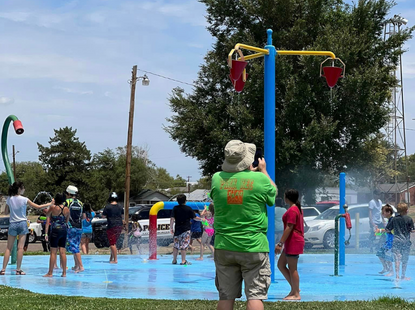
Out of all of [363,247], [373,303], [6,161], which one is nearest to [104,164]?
[363,247]

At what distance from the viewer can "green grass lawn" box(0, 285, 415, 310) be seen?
23.5 feet

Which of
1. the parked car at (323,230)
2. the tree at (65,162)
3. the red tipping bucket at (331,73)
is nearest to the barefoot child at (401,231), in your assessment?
the red tipping bucket at (331,73)

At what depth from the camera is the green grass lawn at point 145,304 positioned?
23.5 feet

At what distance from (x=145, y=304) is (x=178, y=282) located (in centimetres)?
337

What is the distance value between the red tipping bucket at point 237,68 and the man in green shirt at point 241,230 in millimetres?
5243

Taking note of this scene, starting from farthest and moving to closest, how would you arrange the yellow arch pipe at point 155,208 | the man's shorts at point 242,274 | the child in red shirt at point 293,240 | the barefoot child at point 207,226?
the yellow arch pipe at point 155,208, the barefoot child at point 207,226, the child in red shirt at point 293,240, the man's shorts at point 242,274

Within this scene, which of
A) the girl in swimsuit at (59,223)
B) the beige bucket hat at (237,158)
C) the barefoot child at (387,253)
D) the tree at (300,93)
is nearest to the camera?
the beige bucket hat at (237,158)

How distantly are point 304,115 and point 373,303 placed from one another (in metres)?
20.6

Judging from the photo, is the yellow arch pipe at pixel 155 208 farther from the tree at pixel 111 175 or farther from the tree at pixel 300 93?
the tree at pixel 111 175

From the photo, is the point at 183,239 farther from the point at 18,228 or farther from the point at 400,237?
the point at 400,237

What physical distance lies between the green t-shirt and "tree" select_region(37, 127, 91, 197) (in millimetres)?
60139

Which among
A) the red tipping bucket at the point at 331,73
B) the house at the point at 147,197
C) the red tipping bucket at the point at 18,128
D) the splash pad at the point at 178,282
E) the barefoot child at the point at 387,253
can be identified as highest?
the house at the point at 147,197

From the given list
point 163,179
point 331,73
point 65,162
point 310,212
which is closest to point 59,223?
point 331,73

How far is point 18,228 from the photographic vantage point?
11.4 metres
